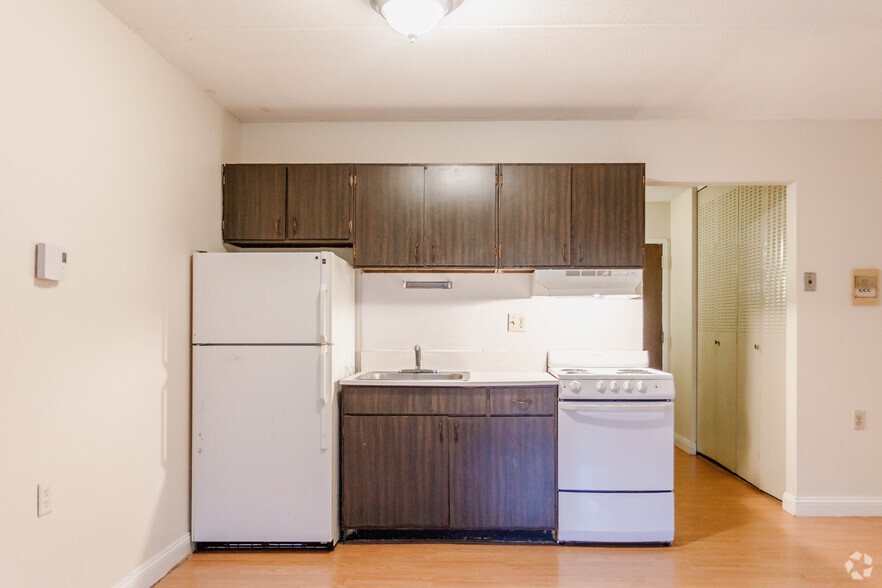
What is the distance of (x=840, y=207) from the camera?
372cm

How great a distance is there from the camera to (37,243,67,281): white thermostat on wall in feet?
6.63

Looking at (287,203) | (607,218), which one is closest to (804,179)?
(607,218)

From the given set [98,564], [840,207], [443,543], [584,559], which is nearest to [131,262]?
[98,564]

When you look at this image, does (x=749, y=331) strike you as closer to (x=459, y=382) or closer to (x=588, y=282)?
(x=588, y=282)

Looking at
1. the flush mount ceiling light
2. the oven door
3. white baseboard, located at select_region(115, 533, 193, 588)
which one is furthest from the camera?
the oven door

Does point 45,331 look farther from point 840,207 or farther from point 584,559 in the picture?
point 840,207

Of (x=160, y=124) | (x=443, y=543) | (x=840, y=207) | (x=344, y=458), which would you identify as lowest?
(x=443, y=543)

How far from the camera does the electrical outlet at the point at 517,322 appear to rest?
396cm

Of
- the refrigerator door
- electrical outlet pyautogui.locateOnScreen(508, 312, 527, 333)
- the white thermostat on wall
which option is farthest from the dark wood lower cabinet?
the white thermostat on wall

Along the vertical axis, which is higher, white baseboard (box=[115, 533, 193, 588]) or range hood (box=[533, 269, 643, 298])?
range hood (box=[533, 269, 643, 298])

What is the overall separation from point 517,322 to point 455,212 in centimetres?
90

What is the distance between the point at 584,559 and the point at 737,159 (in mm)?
2574

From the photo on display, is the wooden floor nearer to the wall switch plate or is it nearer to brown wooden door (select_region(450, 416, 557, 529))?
brown wooden door (select_region(450, 416, 557, 529))

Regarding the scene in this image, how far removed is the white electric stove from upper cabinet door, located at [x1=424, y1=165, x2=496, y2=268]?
0.95 meters
